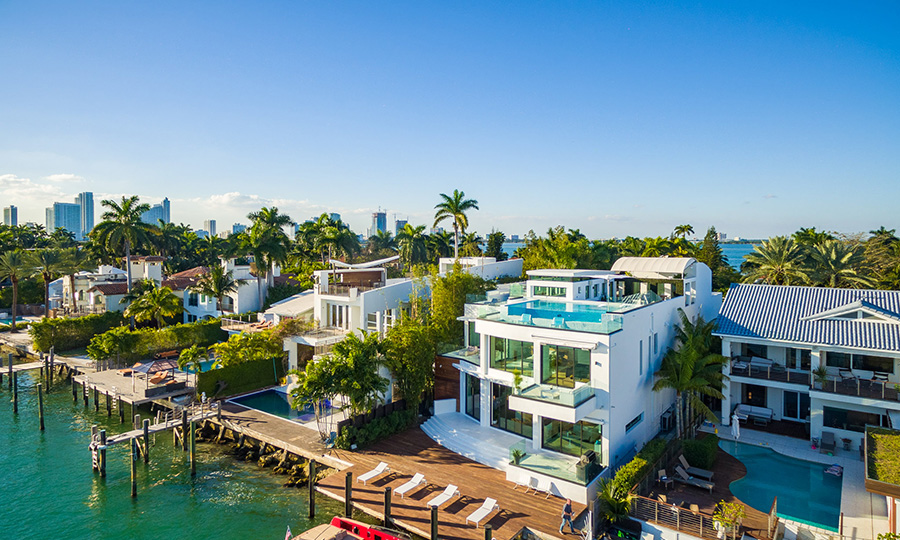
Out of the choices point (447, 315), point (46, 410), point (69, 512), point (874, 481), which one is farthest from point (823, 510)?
point (46, 410)

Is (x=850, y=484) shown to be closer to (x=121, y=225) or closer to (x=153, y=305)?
(x=153, y=305)

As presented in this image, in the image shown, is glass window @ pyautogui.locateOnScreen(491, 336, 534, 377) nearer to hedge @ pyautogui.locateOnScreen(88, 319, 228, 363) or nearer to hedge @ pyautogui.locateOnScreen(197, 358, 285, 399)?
hedge @ pyautogui.locateOnScreen(197, 358, 285, 399)

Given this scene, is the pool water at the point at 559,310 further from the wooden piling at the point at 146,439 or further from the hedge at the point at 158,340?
the hedge at the point at 158,340

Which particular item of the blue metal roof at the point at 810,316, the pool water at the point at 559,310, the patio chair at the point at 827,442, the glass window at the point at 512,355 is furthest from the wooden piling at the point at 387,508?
the patio chair at the point at 827,442

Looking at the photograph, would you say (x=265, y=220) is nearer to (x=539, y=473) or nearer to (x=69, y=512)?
(x=69, y=512)

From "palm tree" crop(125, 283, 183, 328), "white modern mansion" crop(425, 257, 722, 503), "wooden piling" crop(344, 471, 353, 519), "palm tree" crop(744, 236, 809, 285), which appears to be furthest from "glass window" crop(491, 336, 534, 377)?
"palm tree" crop(125, 283, 183, 328)

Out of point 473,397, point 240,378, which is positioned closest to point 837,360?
point 473,397

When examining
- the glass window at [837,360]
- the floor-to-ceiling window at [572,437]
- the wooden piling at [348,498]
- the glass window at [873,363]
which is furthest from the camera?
the glass window at [837,360]
